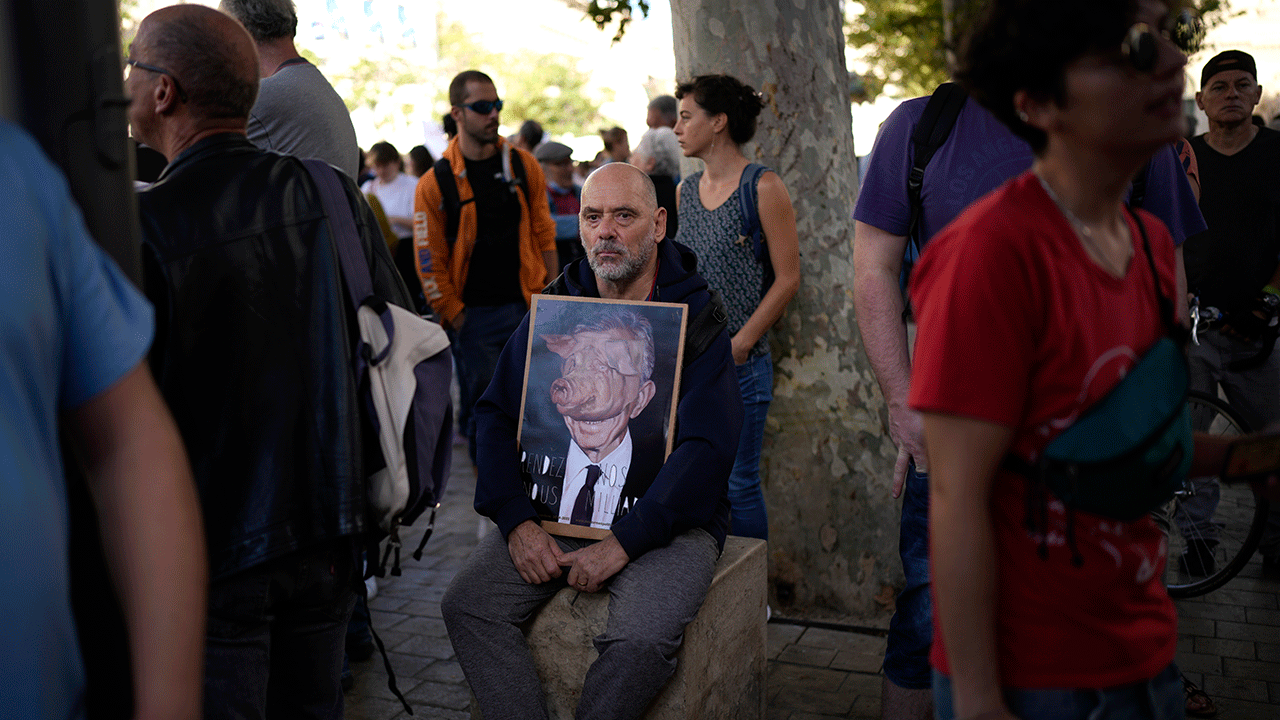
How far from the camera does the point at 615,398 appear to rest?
3197 millimetres

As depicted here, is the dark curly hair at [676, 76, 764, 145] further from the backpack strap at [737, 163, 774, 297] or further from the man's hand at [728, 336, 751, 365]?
the man's hand at [728, 336, 751, 365]

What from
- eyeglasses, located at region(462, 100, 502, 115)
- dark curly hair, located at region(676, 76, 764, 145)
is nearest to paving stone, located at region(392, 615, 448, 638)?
dark curly hair, located at region(676, 76, 764, 145)

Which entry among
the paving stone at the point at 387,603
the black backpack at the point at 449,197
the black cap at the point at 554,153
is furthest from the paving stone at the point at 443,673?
the black cap at the point at 554,153

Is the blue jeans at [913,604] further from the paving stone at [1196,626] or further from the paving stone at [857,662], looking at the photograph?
the paving stone at [1196,626]

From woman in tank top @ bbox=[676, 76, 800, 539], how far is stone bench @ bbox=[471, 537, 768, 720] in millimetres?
1040

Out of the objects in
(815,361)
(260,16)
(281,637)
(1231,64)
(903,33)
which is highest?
(903,33)

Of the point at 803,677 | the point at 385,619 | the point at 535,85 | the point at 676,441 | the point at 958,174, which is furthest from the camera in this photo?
the point at 535,85

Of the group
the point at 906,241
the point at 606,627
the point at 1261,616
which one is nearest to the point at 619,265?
the point at 906,241

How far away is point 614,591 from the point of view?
2.96 meters

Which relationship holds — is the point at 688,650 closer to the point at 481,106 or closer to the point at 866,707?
the point at 866,707

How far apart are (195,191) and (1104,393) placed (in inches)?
67.1

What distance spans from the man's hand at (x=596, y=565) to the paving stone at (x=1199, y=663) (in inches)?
91.9

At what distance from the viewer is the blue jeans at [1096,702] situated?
1.50 m

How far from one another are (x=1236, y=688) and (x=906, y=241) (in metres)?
2.36
